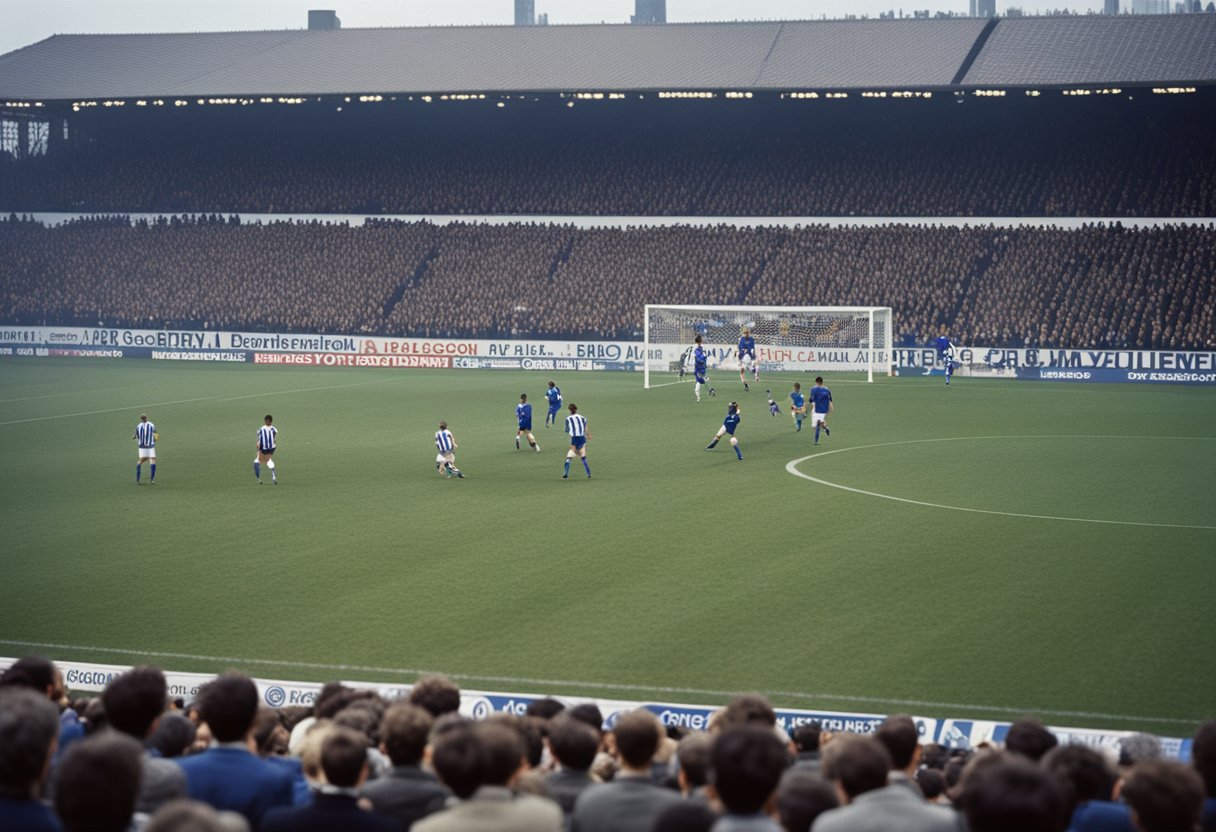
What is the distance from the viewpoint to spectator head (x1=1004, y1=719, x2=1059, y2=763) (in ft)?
25.2

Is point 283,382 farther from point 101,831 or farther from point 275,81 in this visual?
point 101,831

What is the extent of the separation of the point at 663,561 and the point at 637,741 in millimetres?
13760

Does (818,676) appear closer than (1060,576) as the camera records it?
Yes

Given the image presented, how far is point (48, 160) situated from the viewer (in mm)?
81875

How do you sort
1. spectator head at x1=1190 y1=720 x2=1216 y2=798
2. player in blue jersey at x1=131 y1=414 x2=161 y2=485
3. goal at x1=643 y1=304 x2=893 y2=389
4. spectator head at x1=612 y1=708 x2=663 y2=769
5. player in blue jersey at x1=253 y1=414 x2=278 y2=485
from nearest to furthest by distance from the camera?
spectator head at x1=1190 y1=720 x2=1216 y2=798, spectator head at x1=612 y1=708 x2=663 y2=769, player in blue jersey at x1=253 y1=414 x2=278 y2=485, player in blue jersey at x1=131 y1=414 x2=161 y2=485, goal at x1=643 y1=304 x2=893 y2=389

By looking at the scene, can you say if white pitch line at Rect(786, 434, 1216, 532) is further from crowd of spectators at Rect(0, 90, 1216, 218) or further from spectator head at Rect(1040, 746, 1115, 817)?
crowd of spectators at Rect(0, 90, 1216, 218)

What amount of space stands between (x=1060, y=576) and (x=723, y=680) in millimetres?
7052

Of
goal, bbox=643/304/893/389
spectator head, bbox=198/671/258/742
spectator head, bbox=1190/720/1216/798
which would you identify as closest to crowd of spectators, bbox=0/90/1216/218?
goal, bbox=643/304/893/389

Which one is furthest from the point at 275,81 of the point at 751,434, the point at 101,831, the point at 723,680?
the point at 101,831

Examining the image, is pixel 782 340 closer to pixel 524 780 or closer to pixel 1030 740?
pixel 1030 740

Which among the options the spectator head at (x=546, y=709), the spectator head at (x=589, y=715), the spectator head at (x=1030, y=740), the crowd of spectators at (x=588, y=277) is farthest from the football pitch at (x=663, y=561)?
the crowd of spectators at (x=588, y=277)

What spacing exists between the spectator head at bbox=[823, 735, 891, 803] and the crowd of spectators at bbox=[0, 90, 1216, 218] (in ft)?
204

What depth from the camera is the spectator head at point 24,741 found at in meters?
5.65

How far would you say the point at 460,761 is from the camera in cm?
596
